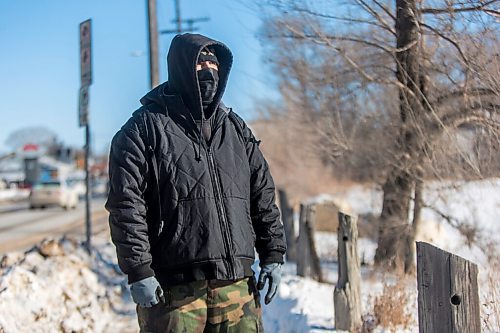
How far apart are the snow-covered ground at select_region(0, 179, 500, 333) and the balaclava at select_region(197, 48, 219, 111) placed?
7.22 ft

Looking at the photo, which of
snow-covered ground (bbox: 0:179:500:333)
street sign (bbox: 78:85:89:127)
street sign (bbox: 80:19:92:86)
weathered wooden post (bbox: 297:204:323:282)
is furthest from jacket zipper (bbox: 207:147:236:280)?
street sign (bbox: 78:85:89:127)

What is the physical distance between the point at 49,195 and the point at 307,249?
22523 mm

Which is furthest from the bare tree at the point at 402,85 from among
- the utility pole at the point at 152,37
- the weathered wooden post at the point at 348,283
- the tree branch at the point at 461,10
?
the utility pole at the point at 152,37

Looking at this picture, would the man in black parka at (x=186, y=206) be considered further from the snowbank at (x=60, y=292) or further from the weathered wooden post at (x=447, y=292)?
the snowbank at (x=60, y=292)

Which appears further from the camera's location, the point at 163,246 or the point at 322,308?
the point at 322,308

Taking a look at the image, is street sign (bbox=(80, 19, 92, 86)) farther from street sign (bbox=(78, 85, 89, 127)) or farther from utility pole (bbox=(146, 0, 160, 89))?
utility pole (bbox=(146, 0, 160, 89))

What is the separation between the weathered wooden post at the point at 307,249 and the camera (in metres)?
7.70

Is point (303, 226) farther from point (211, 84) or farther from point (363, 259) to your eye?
point (211, 84)

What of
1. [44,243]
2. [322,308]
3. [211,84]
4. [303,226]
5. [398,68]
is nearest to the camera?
[211,84]

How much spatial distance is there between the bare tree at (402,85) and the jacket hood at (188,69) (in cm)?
269

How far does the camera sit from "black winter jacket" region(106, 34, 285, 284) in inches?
104

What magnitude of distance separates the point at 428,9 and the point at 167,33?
46.4 feet

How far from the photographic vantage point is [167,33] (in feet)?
61.3

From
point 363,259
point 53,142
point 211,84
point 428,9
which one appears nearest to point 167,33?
point 363,259
